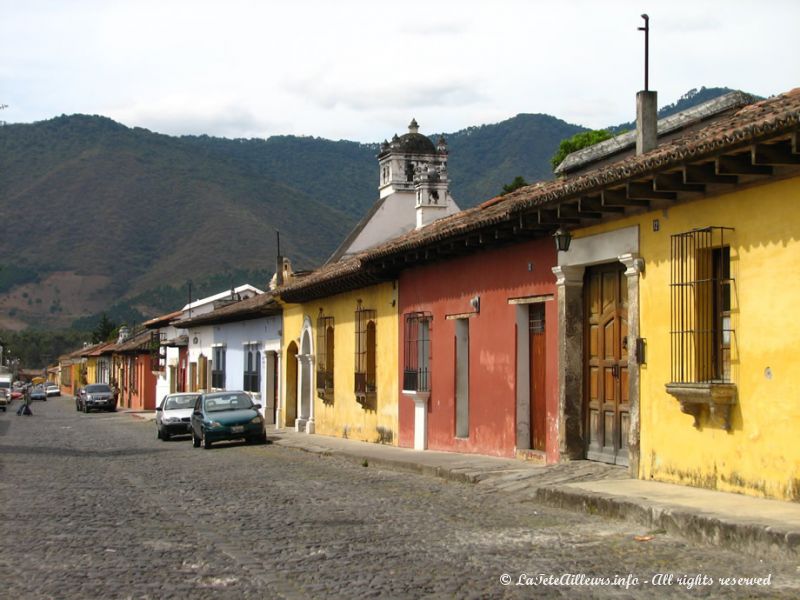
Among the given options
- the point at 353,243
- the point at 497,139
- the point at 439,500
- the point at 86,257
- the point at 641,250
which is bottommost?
the point at 439,500

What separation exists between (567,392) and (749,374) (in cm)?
420

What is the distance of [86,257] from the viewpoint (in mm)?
161625

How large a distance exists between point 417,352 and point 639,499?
11.0 m

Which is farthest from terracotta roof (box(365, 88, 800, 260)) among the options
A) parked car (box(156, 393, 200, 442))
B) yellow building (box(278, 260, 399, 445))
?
parked car (box(156, 393, 200, 442))

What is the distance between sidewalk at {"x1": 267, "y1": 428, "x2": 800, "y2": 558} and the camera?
9.24 m

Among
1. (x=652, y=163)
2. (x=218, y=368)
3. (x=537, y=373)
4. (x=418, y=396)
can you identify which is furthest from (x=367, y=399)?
(x=218, y=368)

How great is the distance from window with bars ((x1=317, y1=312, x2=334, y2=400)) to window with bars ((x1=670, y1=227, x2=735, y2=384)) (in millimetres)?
15999

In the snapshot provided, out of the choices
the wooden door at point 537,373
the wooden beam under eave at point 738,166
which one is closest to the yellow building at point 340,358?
the wooden door at point 537,373

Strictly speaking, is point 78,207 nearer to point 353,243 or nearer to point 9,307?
point 9,307

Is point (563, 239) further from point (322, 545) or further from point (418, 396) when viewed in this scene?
point (418, 396)

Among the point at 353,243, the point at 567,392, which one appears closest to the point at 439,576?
the point at 567,392

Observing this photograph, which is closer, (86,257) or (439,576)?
(439,576)

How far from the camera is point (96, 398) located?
60.4m

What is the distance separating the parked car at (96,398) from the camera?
6022 centimetres
